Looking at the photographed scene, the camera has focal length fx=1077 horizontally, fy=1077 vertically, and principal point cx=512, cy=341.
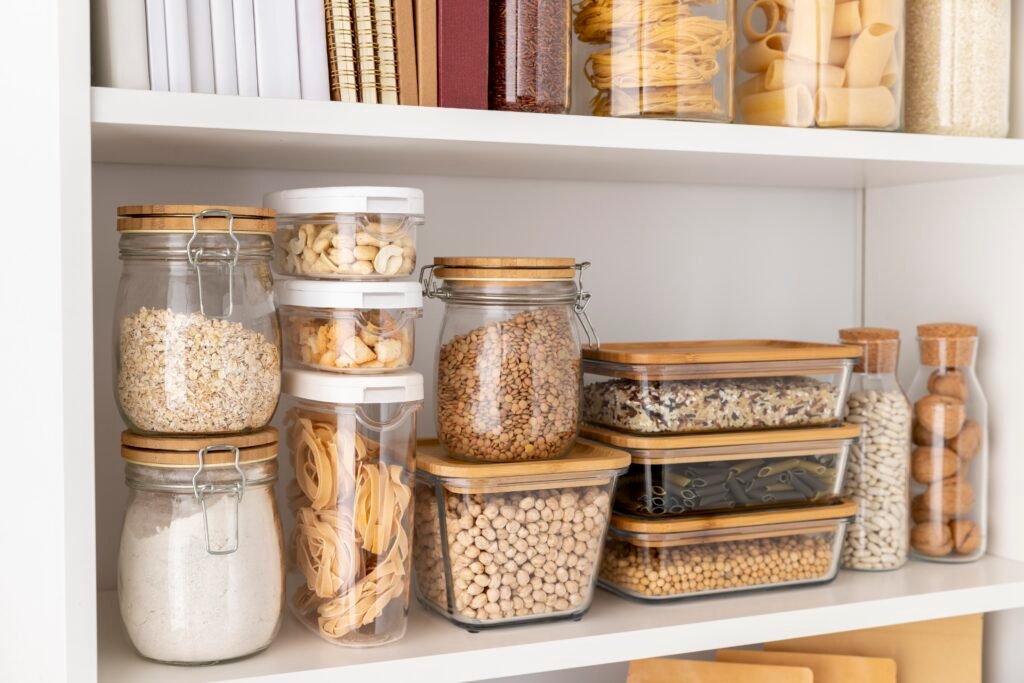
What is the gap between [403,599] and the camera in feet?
3.13

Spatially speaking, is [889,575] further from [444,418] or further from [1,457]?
[1,457]

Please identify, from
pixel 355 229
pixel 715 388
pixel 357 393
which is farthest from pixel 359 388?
pixel 715 388

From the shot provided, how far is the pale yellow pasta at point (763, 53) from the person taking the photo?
1.10m

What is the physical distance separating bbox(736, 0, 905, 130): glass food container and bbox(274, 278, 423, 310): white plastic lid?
0.43 meters

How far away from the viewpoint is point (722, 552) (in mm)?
1094

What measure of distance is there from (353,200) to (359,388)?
158 mm

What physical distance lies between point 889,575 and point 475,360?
21.5 inches

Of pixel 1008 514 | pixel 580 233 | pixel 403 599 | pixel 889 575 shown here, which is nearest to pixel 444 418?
pixel 403 599

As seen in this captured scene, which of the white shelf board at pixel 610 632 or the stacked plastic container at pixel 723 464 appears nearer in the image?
the white shelf board at pixel 610 632

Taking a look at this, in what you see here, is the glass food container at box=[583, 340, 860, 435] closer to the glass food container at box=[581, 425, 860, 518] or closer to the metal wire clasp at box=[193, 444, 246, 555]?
the glass food container at box=[581, 425, 860, 518]

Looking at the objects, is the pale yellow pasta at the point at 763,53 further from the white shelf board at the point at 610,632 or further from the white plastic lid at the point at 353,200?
the white shelf board at the point at 610,632

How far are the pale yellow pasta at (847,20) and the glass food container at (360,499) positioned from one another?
0.56m

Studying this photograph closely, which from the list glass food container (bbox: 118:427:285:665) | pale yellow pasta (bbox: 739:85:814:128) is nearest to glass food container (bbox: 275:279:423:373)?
glass food container (bbox: 118:427:285:665)

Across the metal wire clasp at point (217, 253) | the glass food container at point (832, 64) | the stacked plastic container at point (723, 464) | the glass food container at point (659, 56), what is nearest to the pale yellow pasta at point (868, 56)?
the glass food container at point (832, 64)
